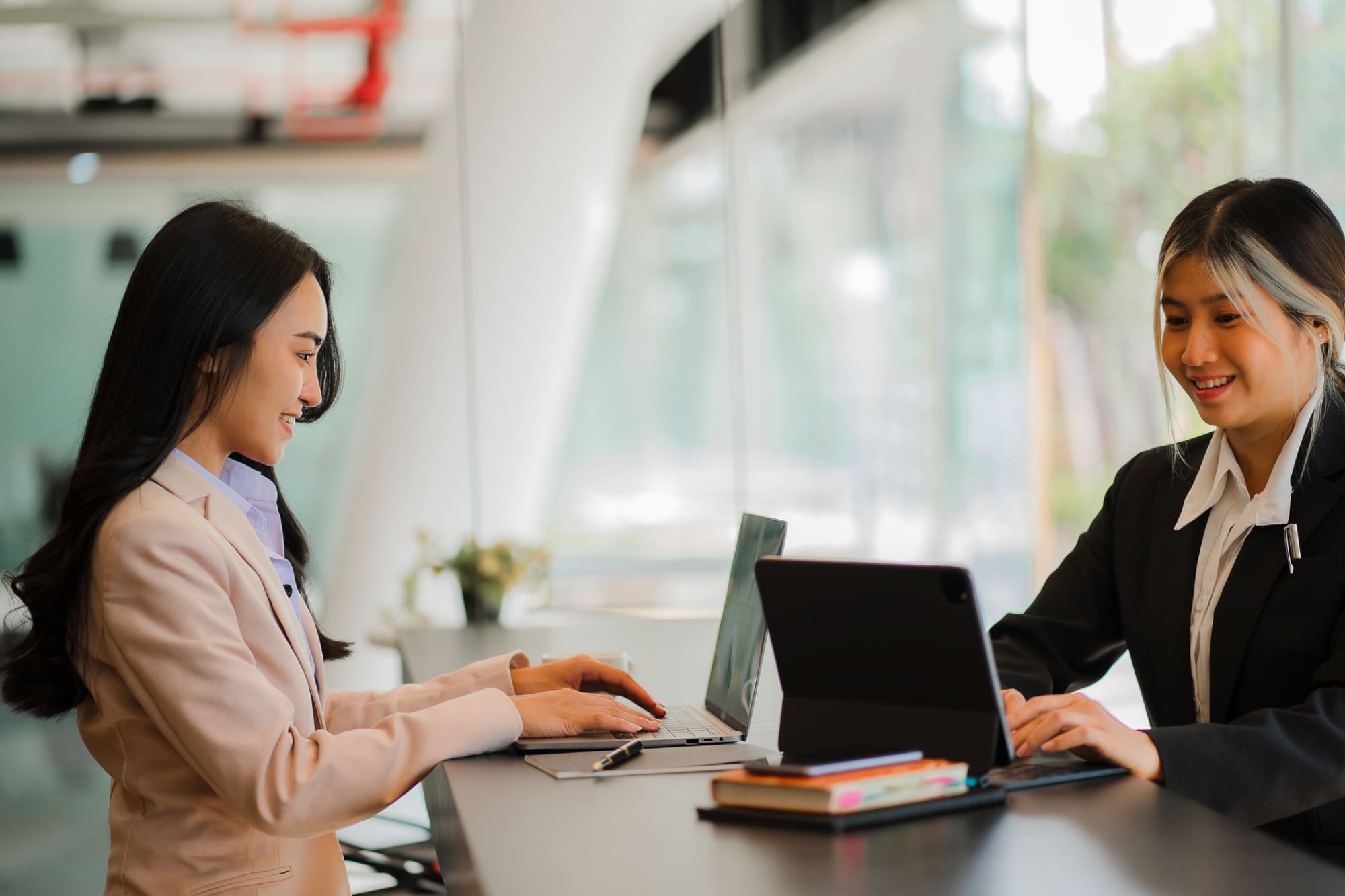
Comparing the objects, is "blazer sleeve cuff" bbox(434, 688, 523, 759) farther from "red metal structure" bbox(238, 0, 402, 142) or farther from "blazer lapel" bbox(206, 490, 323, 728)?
"red metal structure" bbox(238, 0, 402, 142)

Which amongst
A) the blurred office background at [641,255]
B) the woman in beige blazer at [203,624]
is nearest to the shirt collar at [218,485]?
the woman in beige blazer at [203,624]

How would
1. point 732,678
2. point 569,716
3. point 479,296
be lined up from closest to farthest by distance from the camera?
1. point 569,716
2. point 732,678
3. point 479,296

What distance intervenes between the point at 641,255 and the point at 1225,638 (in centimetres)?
397

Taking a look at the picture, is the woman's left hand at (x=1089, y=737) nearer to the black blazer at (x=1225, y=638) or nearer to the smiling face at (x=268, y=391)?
the black blazer at (x=1225, y=638)

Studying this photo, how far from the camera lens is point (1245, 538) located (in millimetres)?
1791

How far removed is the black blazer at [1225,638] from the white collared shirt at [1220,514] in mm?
14

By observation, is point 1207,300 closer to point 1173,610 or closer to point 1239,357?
point 1239,357

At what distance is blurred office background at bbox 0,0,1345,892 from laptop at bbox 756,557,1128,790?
3688 mm

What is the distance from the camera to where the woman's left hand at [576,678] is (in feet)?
6.20

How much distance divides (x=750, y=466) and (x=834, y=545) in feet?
2.00

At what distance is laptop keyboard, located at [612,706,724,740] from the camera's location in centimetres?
171

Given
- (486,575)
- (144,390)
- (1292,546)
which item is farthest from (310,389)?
(486,575)

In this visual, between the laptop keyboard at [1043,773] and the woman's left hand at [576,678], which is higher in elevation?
the woman's left hand at [576,678]

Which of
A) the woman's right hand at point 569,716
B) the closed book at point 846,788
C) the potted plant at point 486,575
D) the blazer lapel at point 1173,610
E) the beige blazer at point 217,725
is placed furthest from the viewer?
the potted plant at point 486,575
